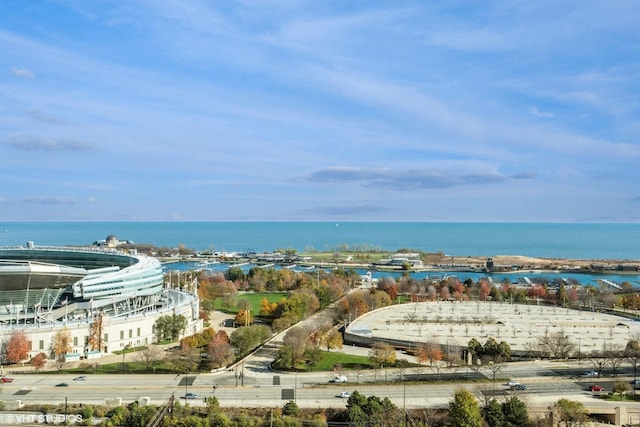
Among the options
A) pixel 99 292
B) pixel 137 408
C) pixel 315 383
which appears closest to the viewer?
pixel 137 408

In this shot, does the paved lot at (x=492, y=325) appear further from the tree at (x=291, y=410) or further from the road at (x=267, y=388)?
the tree at (x=291, y=410)

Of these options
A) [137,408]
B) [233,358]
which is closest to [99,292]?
[233,358]

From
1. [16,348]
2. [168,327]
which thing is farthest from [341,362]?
[16,348]

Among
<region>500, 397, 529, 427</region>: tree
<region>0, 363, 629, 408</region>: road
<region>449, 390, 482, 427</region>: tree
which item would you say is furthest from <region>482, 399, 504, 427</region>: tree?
<region>0, 363, 629, 408</region>: road

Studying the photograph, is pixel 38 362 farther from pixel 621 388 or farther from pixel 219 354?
pixel 621 388

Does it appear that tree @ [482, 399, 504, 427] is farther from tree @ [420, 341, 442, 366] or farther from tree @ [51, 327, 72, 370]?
tree @ [51, 327, 72, 370]

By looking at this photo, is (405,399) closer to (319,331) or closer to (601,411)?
(601,411)
